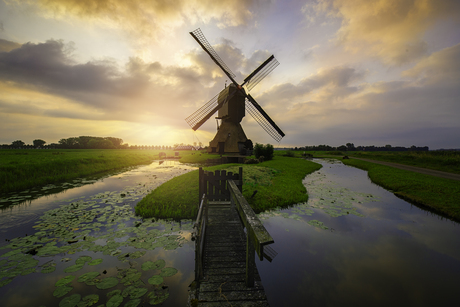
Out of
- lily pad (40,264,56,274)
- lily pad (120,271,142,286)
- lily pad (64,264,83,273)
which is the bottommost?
lily pad (120,271,142,286)

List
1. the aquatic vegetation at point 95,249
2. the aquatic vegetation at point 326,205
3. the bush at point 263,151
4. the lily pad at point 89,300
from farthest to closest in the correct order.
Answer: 1. the bush at point 263,151
2. the aquatic vegetation at point 326,205
3. the aquatic vegetation at point 95,249
4. the lily pad at point 89,300

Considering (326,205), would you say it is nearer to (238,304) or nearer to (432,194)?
(432,194)

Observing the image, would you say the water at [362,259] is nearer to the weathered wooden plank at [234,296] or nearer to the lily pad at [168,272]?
the weathered wooden plank at [234,296]

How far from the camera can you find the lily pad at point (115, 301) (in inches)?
145

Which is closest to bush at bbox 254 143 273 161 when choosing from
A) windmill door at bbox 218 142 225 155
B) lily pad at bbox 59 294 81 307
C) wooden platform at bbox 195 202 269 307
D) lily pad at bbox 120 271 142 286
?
windmill door at bbox 218 142 225 155

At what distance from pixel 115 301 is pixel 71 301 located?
3.19ft

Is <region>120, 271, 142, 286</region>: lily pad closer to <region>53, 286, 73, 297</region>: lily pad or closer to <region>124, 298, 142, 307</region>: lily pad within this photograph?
<region>124, 298, 142, 307</region>: lily pad

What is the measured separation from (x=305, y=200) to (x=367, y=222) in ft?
12.1

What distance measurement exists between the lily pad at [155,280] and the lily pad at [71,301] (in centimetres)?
146

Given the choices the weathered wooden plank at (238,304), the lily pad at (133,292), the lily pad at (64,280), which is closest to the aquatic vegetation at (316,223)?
the weathered wooden plank at (238,304)

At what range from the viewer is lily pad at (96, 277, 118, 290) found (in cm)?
419

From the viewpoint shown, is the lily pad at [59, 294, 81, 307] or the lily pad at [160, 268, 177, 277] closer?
the lily pad at [59, 294, 81, 307]

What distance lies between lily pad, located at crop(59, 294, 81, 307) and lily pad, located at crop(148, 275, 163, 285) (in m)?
1.46

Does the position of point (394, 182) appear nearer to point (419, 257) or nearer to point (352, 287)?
point (419, 257)
